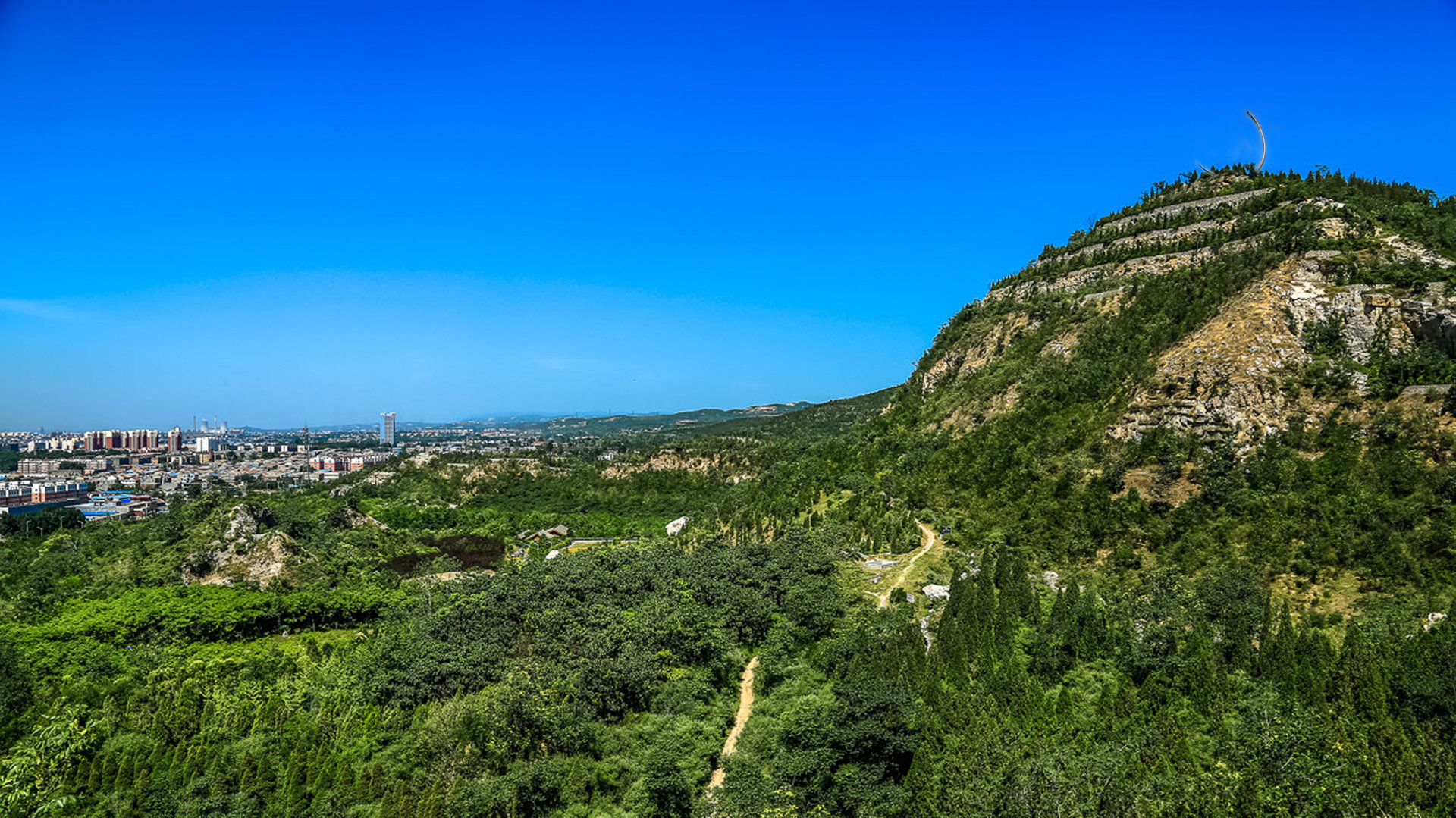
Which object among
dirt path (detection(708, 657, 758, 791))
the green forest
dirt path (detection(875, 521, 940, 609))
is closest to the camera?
the green forest

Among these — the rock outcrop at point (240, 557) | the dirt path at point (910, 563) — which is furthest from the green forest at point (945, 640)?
the rock outcrop at point (240, 557)

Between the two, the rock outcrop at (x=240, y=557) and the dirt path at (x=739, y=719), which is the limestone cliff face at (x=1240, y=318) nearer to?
the dirt path at (x=739, y=719)

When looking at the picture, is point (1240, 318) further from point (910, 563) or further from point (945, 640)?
point (945, 640)

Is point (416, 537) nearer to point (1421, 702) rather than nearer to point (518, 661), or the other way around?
point (518, 661)

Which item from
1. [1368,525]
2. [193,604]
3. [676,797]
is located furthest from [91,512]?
[1368,525]

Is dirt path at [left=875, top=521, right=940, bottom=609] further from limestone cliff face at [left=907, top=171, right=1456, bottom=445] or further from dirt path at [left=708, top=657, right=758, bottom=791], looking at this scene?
limestone cliff face at [left=907, top=171, right=1456, bottom=445]

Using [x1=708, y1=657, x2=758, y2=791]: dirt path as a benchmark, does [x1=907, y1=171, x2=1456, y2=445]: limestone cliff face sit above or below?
above

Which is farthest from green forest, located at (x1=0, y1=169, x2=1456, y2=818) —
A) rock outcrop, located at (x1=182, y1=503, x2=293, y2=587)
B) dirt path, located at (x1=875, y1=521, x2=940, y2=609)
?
rock outcrop, located at (x1=182, y1=503, x2=293, y2=587)
